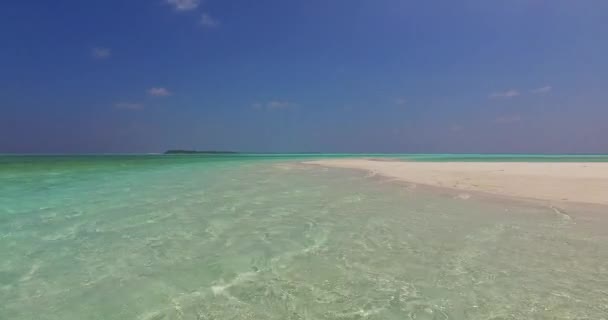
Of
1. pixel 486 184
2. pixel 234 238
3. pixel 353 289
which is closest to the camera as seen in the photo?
pixel 353 289

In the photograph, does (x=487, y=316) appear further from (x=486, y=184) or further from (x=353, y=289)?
(x=486, y=184)

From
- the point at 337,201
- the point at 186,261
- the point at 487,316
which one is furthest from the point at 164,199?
the point at 487,316

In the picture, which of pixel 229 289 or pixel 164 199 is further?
pixel 164 199

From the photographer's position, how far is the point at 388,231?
6.69 meters

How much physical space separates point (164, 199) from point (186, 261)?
6.93 metres

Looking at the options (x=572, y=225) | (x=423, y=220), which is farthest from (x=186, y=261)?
(x=572, y=225)

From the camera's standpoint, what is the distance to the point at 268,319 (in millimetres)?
3293

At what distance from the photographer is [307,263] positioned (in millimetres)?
4977

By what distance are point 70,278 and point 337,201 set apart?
7.51 metres

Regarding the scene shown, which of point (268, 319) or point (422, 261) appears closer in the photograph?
point (268, 319)

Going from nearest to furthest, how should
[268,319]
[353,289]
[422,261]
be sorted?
[268,319], [353,289], [422,261]

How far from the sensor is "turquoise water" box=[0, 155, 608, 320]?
3545 millimetres

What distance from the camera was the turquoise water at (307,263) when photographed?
11.6 ft

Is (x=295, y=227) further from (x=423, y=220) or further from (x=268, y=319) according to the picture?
(x=268, y=319)
